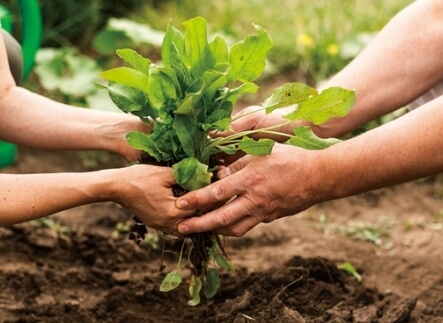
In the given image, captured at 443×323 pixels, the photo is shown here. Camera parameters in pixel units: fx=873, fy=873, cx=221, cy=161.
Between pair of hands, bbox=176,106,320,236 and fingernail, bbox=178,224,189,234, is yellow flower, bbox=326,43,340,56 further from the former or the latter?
fingernail, bbox=178,224,189,234

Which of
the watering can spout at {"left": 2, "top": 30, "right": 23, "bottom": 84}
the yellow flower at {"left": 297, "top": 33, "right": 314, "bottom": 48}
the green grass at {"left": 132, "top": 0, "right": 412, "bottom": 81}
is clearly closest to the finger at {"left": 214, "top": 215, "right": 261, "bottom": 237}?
the watering can spout at {"left": 2, "top": 30, "right": 23, "bottom": 84}

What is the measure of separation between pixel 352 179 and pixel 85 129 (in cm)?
89

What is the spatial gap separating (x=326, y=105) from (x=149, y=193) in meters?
0.55

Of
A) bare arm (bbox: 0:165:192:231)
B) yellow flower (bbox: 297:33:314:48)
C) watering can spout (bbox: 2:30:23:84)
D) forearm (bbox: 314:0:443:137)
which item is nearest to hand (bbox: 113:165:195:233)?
bare arm (bbox: 0:165:192:231)

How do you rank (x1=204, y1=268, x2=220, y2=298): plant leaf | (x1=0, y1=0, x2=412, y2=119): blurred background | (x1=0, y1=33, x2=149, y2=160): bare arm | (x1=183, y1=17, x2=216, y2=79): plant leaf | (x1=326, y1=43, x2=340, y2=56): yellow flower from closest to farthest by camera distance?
(x1=183, y1=17, x2=216, y2=79): plant leaf, (x1=204, y1=268, x2=220, y2=298): plant leaf, (x1=0, y1=33, x2=149, y2=160): bare arm, (x1=0, y1=0, x2=412, y2=119): blurred background, (x1=326, y1=43, x2=340, y2=56): yellow flower

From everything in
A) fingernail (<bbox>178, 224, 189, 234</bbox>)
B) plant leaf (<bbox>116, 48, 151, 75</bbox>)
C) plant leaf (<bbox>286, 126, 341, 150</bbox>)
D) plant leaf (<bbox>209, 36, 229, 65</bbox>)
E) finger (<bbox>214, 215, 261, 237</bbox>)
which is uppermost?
plant leaf (<bbox>209, 36, 229, 65</bbox>)

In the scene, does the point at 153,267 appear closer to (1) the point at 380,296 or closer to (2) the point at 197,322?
(2) the point at 197,322

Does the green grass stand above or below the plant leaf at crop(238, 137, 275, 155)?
above

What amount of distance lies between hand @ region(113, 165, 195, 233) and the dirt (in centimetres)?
36

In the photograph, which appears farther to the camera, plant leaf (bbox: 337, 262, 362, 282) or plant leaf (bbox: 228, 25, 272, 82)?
plant leaf (bbox: 337, 262, 362, 282)

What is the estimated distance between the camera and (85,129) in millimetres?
2818

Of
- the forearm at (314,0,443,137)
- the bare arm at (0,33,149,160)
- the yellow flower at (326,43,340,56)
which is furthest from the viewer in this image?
the yellow flower at (326,43,340,56)

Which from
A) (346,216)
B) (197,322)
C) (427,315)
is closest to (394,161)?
(427,315)

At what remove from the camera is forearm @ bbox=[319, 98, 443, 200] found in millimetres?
2447
